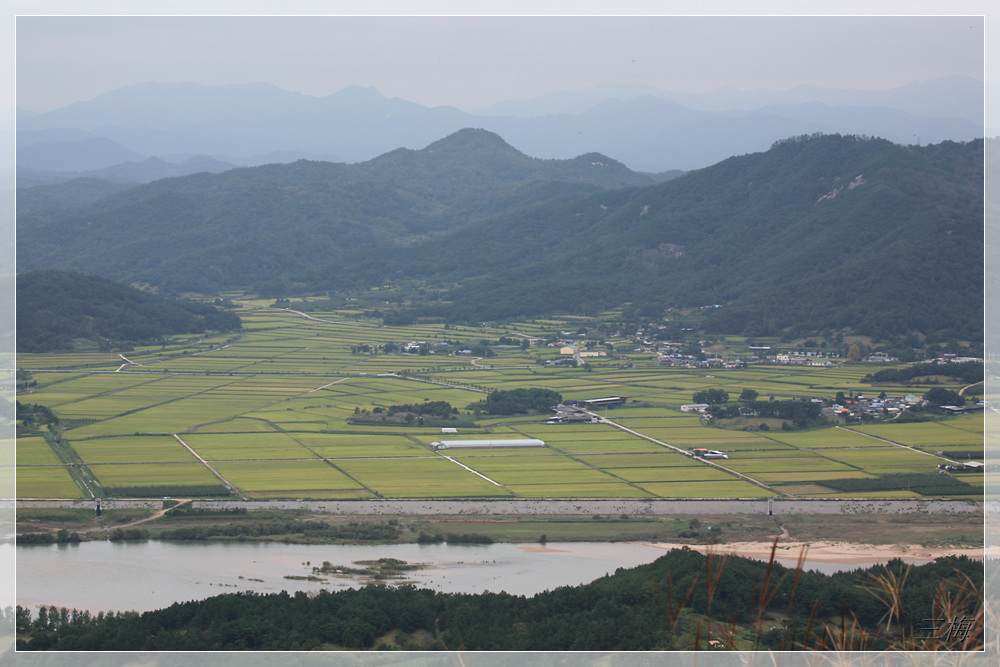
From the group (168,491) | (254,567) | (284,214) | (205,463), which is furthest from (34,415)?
(284,214)

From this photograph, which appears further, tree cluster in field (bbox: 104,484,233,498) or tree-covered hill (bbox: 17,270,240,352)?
tree-covered hill (bbox: 17,270,240,352)

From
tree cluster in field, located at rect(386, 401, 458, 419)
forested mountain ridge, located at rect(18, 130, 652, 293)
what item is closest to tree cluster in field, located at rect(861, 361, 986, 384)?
tree cluster in field, located at rect(386, 401, 458, 419)

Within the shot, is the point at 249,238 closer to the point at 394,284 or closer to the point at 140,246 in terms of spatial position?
the point at 140,246

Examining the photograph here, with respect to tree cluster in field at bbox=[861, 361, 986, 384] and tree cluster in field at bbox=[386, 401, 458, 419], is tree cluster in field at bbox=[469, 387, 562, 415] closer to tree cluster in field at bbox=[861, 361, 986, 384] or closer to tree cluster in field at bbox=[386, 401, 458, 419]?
tree cluster in field at bbox=[386, 401, 458, 419]

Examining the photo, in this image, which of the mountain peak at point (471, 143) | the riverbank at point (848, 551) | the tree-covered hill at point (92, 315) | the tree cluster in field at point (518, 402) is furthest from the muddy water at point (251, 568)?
the mountain peak at point (471, 143)

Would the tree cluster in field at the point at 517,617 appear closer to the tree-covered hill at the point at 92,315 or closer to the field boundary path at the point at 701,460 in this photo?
the field boundary path at the point at 701,460
